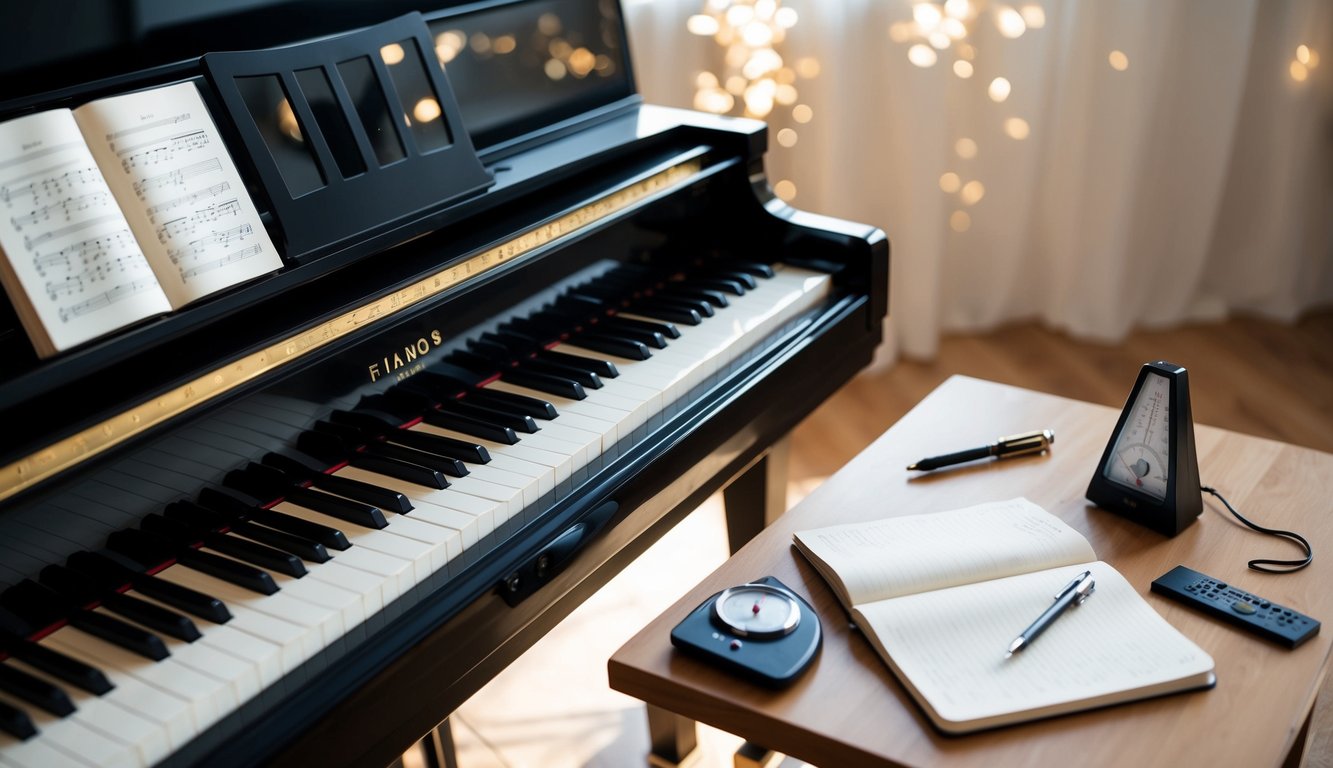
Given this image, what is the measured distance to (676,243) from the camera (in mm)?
1959

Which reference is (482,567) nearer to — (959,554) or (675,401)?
(675,401)

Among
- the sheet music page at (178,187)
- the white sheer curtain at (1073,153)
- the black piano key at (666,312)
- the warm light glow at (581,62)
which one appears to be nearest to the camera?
the sheet music page at (178,187)

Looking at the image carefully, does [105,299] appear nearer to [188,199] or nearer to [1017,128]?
[188,199]

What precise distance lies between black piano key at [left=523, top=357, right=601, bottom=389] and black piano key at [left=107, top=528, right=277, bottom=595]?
1.78ft

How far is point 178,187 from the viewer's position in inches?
50.4

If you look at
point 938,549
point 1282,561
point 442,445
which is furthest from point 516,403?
point 1282,561

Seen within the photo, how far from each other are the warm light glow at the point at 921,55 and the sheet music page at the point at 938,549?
1857mm

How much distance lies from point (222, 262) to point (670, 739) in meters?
1.09

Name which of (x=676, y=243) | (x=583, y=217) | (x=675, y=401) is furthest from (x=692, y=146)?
(x=675, y=401)

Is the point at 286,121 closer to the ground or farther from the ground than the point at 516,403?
farther from the ground

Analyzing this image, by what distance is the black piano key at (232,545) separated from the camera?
125cm

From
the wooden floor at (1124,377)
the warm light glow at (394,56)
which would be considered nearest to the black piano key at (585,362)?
the warm light glow at (394,56)

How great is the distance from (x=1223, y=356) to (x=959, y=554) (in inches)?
89.6

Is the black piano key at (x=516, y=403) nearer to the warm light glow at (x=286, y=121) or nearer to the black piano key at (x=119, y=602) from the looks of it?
the warm light glow at (x=286, y=121)
